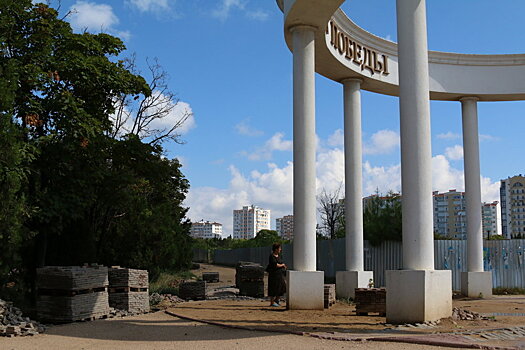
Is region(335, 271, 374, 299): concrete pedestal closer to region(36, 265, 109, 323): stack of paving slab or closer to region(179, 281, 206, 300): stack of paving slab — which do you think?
region(179, 281, 206, 300): stack of paving slab

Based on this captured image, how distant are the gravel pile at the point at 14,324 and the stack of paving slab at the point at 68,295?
2.27 ft

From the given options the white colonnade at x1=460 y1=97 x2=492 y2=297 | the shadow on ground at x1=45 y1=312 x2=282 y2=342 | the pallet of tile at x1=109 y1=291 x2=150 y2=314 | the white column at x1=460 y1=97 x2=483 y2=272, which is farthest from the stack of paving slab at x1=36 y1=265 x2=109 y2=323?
the white column at x1=460 y1=97 x2=483 y2=272

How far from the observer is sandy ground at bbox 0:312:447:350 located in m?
8.08

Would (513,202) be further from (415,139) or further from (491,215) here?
(415,139)

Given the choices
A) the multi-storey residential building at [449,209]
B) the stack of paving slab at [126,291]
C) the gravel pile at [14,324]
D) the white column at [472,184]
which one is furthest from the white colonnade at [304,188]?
the multi-storey residential building at [449,209]

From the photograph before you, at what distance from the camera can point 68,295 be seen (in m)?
11.6

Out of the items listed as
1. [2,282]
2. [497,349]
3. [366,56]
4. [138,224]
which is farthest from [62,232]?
[497,349]

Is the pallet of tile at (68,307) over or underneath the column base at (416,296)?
underneath

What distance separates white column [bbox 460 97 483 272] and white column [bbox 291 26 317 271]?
8.66 metres

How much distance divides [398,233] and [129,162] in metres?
12.3

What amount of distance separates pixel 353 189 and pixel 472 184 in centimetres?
532

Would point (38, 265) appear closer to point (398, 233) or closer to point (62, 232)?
point (62, 232)

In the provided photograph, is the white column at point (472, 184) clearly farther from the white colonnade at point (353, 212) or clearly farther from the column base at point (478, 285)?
the white colonnade at point (353, 212)

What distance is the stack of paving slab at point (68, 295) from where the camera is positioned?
11.6 m
